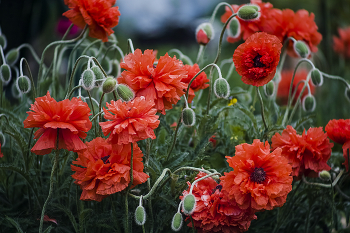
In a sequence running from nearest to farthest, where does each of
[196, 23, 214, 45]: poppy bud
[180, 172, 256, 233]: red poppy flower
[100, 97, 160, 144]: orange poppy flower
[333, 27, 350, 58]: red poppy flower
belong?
[100, 97, 160, 144]: orange poppy flower, [180, 172, 256, 233]: red poppy flower, [196, 23, 214, 45]: poppy bud, [333, 27, 350, 58]: red poppy flower

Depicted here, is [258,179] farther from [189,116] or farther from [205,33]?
[205,33]

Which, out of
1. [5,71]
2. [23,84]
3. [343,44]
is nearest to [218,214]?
[23,84]

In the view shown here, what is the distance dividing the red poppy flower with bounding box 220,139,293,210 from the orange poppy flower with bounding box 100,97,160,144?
21 cm

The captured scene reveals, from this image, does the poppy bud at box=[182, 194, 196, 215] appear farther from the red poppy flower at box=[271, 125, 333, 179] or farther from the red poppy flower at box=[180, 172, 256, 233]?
the red poppy flower at box=[271, 125, 333, 179]

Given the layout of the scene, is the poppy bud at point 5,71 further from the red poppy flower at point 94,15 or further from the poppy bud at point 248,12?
the poppy bud at point 248,12

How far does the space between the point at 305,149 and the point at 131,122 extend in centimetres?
54

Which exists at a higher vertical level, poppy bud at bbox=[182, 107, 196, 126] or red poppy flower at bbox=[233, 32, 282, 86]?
red poppy flower at bbox=[233, 32, 282, 86]

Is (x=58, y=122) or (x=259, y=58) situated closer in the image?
(x=58, y=122)

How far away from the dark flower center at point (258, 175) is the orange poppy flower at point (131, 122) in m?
0.26

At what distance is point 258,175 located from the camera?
79 centimetres

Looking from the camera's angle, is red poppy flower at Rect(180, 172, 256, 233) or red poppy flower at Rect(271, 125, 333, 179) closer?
red poppy flower at Rect(180, 172, 256, 233)

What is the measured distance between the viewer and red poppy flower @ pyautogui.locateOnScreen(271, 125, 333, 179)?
95cm

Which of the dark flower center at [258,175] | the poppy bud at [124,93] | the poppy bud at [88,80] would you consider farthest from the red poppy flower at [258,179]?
the poppy bud at [88,80]

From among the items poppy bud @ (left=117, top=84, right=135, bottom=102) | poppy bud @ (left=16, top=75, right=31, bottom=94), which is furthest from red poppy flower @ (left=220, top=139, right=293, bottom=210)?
poppy bud @ (left=16, top=75, right=31, bottom=94)
